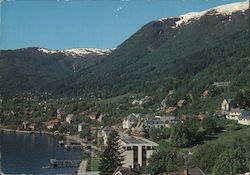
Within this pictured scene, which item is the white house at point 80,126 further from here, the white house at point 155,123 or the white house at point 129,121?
the white house at point 155,123

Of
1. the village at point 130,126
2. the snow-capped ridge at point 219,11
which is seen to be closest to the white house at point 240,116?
the village at point 130,126

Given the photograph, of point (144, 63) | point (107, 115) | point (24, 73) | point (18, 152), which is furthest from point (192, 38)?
point (18, 152)

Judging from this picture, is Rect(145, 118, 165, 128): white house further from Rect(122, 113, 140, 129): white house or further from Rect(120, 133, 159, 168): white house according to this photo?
Rect(120, 133, 159, 168): white house

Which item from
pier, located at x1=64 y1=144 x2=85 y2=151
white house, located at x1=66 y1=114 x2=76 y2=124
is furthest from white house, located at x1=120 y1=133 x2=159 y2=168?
white house, located at x1=66 y1=114 x2=76 y2=124

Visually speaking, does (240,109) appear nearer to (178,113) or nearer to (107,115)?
(178,113)

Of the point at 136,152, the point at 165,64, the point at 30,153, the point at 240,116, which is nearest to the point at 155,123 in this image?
the point at 240,116

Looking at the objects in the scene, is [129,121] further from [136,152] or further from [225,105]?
[136,152]
